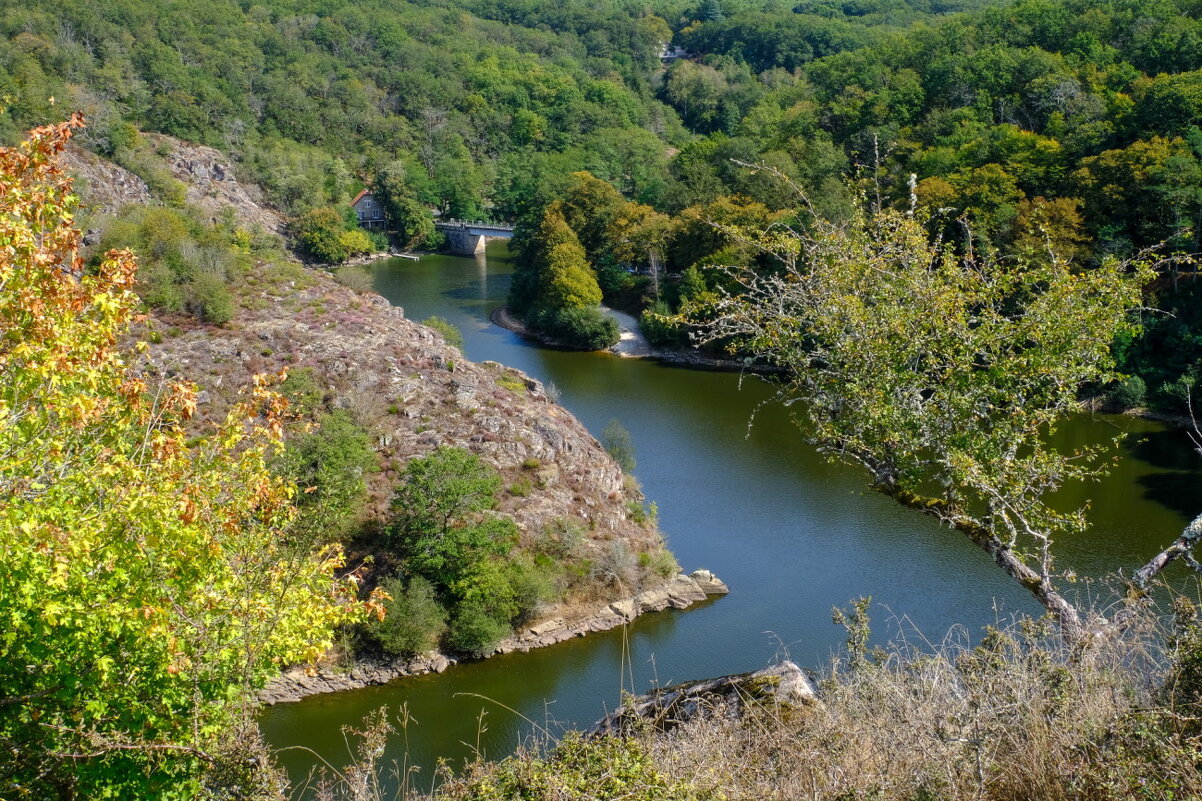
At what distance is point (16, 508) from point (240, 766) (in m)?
1.52

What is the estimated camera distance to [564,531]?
17.7 m

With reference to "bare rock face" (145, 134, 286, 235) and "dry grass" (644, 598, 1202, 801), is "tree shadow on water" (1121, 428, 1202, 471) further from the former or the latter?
"bare rock face" (145, 134, 286, 235)

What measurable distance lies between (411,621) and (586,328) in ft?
63.5

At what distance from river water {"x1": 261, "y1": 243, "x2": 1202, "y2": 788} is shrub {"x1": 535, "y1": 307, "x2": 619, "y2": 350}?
539 centimetres

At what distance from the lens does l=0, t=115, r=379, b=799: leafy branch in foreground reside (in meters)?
4.55

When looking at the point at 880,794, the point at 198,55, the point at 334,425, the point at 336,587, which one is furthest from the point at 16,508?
the point at 198,55

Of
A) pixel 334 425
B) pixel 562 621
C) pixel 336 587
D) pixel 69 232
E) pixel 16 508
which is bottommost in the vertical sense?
pixel 562 621

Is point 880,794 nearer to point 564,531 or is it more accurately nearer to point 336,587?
point 336,587

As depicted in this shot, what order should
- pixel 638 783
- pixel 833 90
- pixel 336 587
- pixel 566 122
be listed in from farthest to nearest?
pixel 566 122, pixel 833 90, pixel 336 587, pixel 638 783

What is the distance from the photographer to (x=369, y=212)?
55031 millimetres

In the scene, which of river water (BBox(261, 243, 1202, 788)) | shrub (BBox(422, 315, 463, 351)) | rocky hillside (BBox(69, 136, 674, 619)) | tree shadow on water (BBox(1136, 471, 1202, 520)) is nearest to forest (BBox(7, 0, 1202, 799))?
rocky hillside (BBox(69, 136, 674, 619))

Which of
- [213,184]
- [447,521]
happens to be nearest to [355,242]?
[213,184]

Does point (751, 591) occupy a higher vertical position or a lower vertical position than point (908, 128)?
lower

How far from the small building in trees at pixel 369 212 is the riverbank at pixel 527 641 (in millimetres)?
41375
